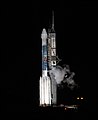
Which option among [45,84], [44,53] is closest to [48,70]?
[45,84]

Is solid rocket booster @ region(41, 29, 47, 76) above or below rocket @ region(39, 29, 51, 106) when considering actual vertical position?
above

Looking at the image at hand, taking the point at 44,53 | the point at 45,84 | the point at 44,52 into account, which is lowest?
the point at 45,84

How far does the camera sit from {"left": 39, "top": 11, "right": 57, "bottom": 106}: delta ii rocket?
51.1 metres

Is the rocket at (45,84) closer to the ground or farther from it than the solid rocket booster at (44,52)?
closer to the ground

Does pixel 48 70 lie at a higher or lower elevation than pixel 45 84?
higher

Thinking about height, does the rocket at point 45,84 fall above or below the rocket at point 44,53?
below

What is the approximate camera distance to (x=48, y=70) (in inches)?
2053

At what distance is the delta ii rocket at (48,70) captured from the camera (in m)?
51.1

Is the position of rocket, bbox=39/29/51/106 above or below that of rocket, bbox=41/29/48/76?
below

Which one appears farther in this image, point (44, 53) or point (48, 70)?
point (48, 70)

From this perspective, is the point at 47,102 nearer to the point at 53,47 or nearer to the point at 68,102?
the point at 68,102

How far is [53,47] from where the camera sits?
53.2 metres

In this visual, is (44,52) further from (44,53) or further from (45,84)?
(45,84)

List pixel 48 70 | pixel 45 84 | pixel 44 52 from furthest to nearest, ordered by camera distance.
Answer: pixel 48 70 → pixel 44 52 → pixel 45 84
